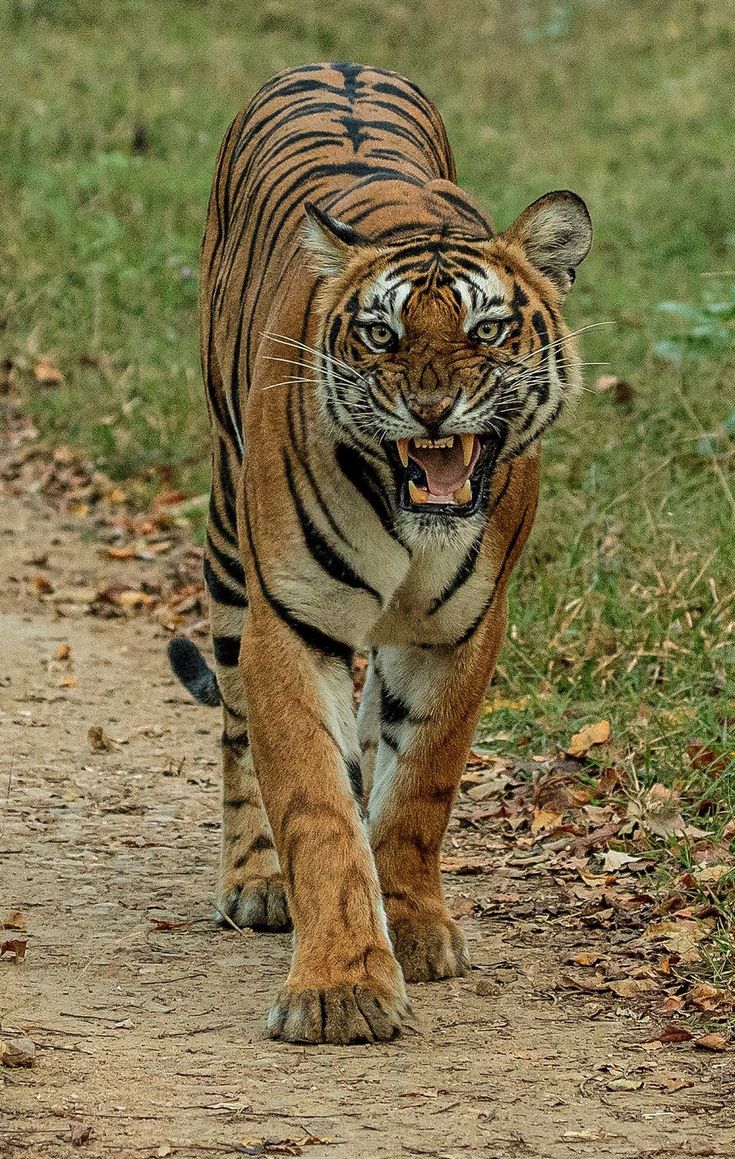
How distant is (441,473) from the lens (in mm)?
3504

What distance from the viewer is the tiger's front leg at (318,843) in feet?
11.2

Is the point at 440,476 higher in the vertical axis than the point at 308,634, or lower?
higher

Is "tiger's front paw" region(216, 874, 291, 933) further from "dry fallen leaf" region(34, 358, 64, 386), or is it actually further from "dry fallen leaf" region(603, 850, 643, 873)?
"dry fallen leaf" region(34, 358, 64, 386)

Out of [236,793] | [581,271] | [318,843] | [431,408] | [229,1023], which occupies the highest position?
[581,271]

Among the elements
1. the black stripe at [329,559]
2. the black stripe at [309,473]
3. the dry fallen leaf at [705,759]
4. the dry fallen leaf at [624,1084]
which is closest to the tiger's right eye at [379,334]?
the black stripe at [309,473]

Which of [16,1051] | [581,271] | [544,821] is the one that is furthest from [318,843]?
[581,271]

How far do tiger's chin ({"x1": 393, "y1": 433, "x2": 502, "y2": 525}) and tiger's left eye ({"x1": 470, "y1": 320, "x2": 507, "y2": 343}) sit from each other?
181 mm

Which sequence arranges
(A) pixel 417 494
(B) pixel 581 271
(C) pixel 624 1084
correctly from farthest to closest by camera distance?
(B) pixel 581 271 → (A) pixel 417 494 → (C) pixel 624 1084

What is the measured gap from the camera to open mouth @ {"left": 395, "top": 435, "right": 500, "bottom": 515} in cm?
348

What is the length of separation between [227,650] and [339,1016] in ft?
4.51

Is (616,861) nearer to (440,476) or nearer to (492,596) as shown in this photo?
(492,596)

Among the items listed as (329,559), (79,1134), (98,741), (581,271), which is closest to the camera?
(79,1134)

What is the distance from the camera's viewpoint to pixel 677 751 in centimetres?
476

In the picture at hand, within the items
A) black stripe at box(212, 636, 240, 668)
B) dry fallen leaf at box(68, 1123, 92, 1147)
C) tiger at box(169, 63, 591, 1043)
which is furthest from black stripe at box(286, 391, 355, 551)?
dry fallen leaf at box(68, 1123, 92, 1147)
